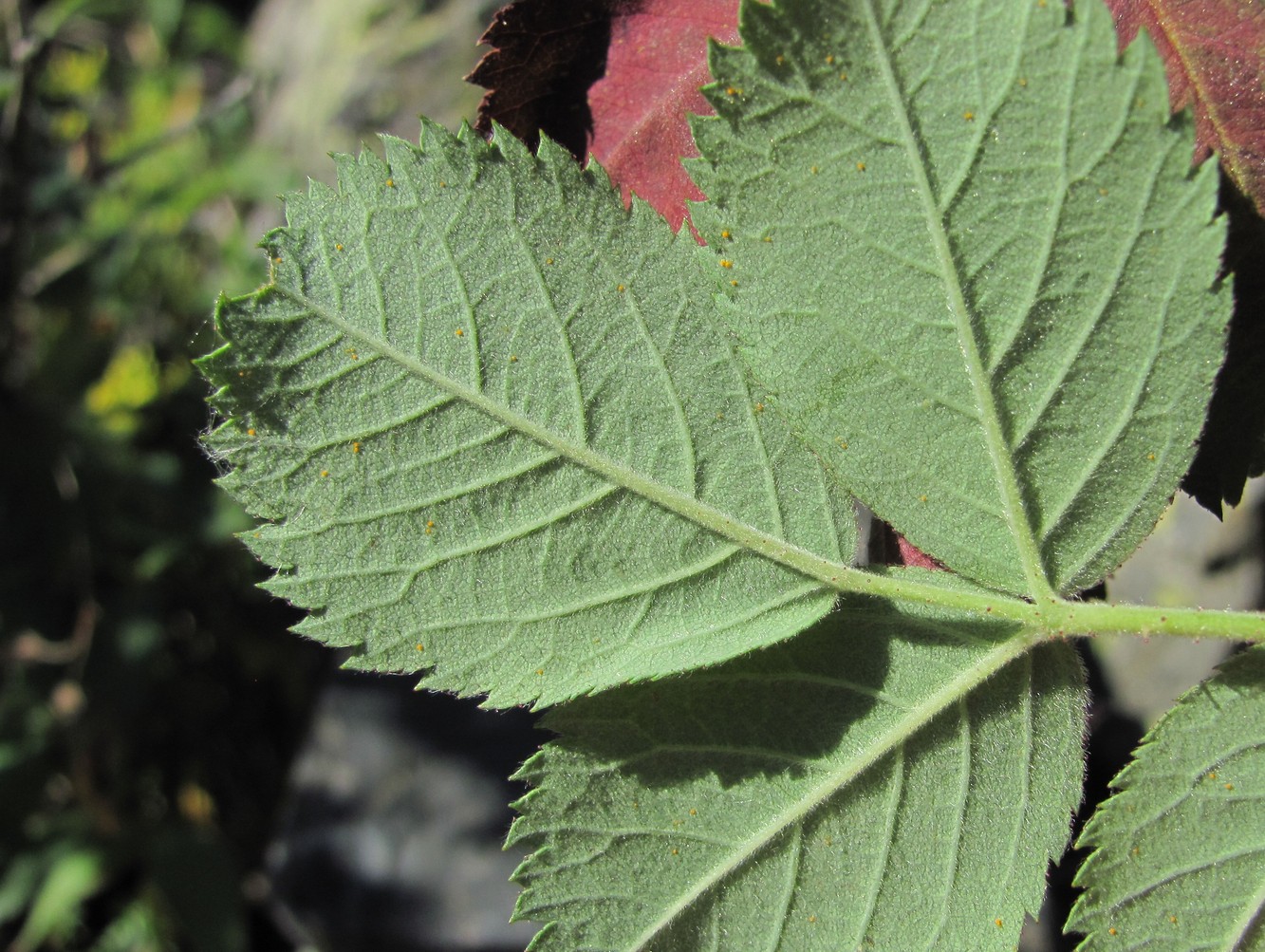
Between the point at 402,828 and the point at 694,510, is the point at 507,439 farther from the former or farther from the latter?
the point at 402,828

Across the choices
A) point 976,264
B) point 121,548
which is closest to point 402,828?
point 121,548

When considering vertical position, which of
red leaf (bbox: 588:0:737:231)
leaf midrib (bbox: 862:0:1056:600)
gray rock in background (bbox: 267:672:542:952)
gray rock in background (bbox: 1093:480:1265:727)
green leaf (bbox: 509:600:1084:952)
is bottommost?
gray rock in background (bbox: 1093:480:1265:727)

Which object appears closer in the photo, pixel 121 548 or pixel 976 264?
pixel 976 264

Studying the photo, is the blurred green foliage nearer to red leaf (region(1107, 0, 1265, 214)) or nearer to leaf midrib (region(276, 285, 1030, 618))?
leaf midrib (region(276, 285, 1030, 618))

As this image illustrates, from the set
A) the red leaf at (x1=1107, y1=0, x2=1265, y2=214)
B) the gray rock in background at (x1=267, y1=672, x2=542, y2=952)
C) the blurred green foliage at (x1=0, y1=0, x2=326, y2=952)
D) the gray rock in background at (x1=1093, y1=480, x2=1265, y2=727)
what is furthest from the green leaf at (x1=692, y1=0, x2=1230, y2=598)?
the gray rock in background at (x1=267, y1=672, x2=542, y2=952)

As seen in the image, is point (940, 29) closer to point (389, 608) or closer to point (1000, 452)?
point (1000, 452)

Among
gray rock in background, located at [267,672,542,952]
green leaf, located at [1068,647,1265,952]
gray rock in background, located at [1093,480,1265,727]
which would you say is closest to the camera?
green leaf, located at [1068,647,1265,952]

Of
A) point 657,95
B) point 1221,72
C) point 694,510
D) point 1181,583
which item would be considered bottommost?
point 1181,583
